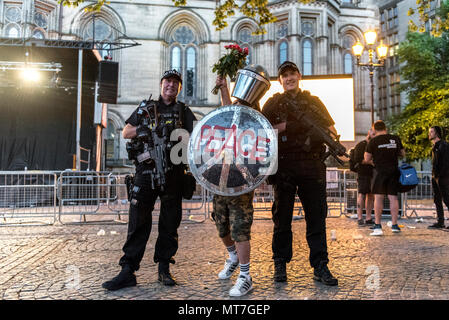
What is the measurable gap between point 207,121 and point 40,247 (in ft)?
13.4

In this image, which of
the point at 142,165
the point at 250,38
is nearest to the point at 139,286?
the point at 142,165

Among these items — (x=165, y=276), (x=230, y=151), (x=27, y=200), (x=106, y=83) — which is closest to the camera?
(x=230, y=151)

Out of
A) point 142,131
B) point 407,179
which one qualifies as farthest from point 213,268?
point 407,179

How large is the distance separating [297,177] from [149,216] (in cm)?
162

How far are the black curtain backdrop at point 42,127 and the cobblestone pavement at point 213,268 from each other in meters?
10.6

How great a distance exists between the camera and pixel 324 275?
3.69 metres

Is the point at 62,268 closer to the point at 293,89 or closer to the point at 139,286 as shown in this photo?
the point at 139,286

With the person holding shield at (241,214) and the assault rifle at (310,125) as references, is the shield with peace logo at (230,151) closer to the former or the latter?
the person holding shield at (241,214)

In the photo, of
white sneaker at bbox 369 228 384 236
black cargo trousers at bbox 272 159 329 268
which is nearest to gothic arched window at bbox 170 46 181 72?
white sneaker at bbox 369 228 384 236

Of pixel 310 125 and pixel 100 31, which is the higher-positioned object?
pixel 100 31

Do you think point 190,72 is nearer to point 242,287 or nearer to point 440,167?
point 440,167

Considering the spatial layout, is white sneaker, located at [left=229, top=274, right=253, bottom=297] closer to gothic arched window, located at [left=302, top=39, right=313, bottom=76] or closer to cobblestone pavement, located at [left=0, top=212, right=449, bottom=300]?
cobblestone pavement, located at [left=0, top=212, right=449, bottom=300]

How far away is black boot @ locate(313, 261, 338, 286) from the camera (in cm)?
362

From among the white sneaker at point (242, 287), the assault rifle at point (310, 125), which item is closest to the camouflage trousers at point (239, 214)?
the white sneaker at point (242, 287)
